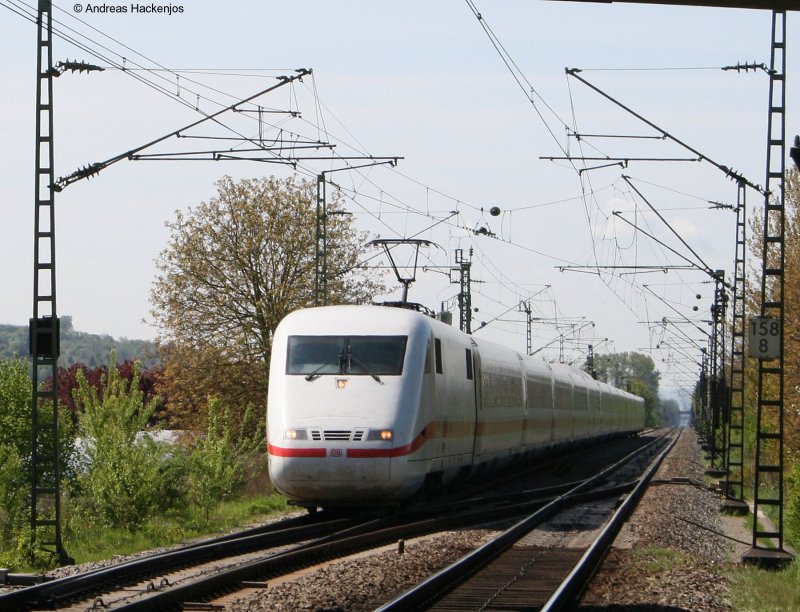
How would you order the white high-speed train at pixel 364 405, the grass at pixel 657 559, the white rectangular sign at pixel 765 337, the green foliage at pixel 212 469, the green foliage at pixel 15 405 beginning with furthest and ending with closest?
the green foliage at pixel 15 405 < the green foliage at pixel 212 469 < the white high-speed train at pixel 364 405 < the white rectangular sign at pixel 765 337 < the grass at pixel 657 559

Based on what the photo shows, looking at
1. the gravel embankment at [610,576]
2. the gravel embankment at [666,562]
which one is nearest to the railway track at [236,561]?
the gravel embankment at [610,576]

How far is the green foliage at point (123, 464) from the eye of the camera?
848 inches

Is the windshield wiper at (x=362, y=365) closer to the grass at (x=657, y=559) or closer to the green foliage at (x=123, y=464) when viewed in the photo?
→ the green foliage at (x=123, y=464)

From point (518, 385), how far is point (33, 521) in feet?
55.5

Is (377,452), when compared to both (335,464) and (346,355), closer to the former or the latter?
(335,464)

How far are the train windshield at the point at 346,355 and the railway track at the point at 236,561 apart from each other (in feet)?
7.42

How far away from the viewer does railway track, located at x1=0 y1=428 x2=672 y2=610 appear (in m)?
11.5

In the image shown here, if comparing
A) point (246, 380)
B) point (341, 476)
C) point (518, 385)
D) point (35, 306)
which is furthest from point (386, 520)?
point (246, 380)

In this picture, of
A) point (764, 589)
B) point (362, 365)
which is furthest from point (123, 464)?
point (764, 589)

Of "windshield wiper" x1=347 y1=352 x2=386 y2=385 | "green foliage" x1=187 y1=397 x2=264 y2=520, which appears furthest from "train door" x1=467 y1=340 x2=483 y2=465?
"windshield wiper" x1=347 y1=352 x2=386 y2=385

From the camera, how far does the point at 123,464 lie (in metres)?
21.8

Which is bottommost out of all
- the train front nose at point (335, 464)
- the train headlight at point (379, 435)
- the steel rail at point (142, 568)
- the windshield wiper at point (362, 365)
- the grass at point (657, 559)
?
the grass at point (657, 559)

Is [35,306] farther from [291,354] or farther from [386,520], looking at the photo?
[386,520]

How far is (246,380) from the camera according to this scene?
161ft
